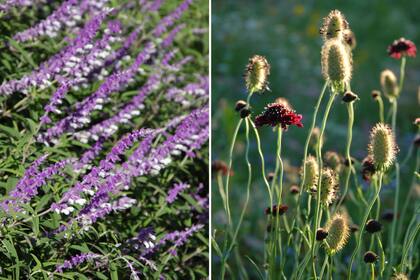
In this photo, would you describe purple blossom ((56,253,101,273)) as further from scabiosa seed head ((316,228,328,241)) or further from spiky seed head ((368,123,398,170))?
spiky seed head ((368,123,398,170))

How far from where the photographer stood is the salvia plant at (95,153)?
227 centimetres

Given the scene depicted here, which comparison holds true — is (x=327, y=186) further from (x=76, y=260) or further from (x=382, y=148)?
(x=76, y=260)

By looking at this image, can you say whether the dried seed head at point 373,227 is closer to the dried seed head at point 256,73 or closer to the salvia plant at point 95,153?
the dried seed head at point 256,73

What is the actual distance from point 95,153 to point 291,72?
3078 millimetres

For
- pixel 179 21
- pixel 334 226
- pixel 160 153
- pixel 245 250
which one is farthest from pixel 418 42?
pixel 334 226

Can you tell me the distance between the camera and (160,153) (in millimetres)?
2613

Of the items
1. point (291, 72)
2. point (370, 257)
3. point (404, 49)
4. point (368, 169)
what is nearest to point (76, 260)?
point (370, 257)

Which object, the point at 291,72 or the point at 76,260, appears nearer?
the point at 76,260

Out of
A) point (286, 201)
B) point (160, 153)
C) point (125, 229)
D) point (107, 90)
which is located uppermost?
point (107, 90)

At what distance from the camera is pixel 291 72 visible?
18.0 ft

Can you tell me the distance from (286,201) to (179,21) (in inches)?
46.5

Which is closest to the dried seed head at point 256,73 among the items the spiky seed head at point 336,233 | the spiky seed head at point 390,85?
the spiky seed head at point 336,233

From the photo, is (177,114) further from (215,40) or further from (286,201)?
(215,40)

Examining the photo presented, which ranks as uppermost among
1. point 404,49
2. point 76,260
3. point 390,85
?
point 404,49
